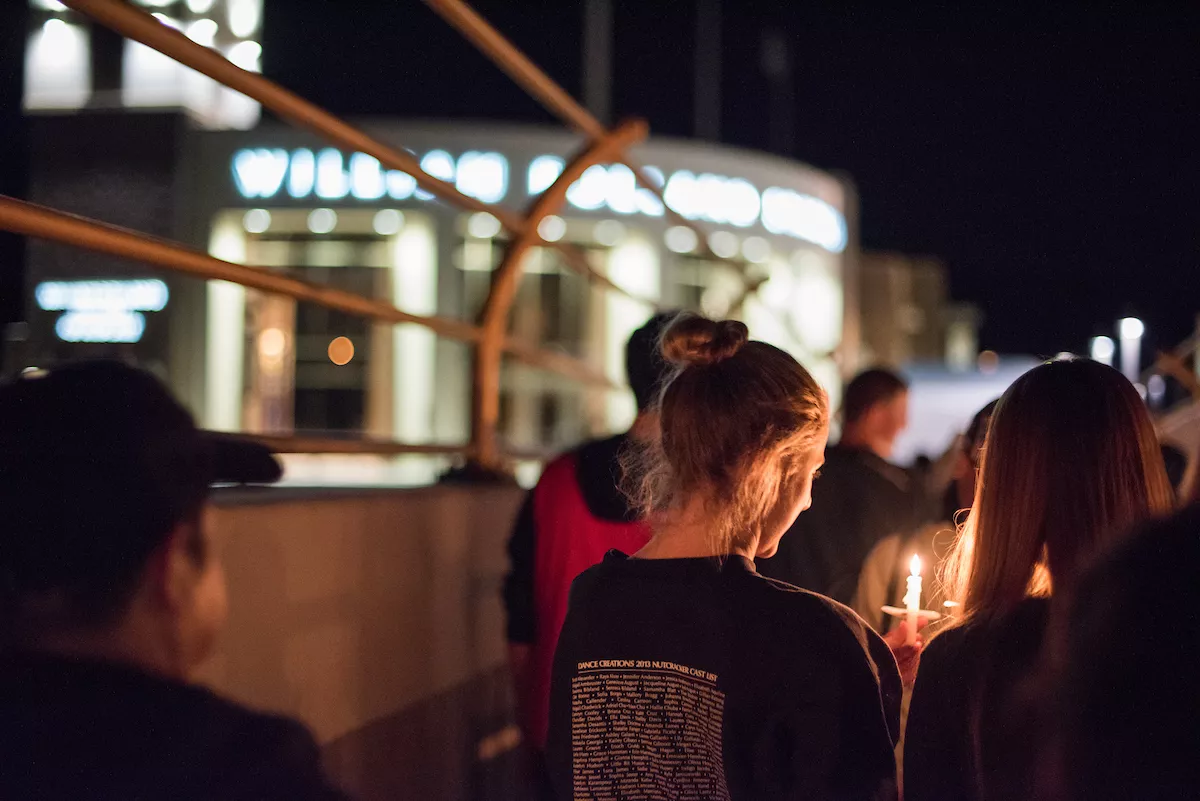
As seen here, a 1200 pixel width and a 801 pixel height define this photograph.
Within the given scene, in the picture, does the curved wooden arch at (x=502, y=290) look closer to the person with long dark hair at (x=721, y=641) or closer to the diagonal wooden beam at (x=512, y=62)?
the diagonal wooden beam at (x=512, y=62)

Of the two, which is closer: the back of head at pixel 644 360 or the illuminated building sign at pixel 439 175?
the back of head at pixel 644 360

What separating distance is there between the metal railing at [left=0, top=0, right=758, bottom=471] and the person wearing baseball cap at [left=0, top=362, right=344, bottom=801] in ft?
3.07

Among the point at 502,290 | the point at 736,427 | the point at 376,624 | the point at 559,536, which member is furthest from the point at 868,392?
the point at 736,427

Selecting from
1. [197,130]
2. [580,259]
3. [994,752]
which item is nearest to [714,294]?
[197,130]

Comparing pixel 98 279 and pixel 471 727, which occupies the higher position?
pixel 98 279

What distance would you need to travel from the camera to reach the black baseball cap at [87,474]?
1.34 metres

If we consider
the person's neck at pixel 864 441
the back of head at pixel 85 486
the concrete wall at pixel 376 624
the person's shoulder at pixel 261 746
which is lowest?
the concrete wall at pixel 376 624

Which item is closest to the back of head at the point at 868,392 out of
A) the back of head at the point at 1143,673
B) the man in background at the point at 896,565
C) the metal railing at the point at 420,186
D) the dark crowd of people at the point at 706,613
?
the man in background at the point at 896,565

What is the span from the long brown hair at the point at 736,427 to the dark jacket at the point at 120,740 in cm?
105

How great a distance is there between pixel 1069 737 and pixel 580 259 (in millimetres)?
4851

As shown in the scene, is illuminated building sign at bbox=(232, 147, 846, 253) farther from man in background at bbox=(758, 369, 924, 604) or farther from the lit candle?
the lit candle

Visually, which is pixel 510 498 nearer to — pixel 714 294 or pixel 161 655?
pixel 161 655

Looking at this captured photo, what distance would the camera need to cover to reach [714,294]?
30094 millimetres

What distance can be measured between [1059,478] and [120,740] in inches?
59.5
